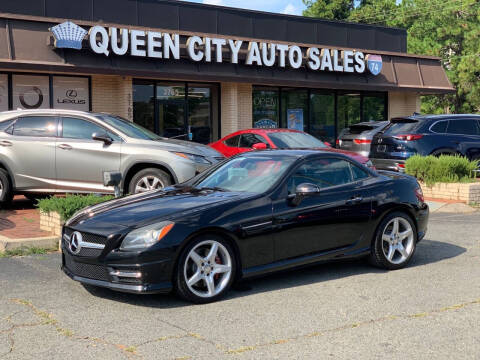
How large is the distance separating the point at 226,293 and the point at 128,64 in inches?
506

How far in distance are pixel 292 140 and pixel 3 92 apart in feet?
27.0

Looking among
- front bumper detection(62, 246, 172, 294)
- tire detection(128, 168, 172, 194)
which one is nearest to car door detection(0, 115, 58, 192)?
tire detection(128, 168, 172, 194)

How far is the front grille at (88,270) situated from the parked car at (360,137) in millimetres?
12780

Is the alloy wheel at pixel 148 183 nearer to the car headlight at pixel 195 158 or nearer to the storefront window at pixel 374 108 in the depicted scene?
the car headlight at pixel 195 158

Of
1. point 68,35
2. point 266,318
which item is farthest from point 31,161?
point 266,318

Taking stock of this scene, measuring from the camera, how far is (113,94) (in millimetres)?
19156

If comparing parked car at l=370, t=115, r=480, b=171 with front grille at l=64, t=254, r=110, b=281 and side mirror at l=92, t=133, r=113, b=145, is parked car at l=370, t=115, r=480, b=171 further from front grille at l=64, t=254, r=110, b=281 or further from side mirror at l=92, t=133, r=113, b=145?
front grille at l=64, t=254, r=110, b=281

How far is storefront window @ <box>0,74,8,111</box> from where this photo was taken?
1732cm

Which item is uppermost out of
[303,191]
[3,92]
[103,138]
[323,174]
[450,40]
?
[450,40]

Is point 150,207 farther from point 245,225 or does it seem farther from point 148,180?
point 148,180

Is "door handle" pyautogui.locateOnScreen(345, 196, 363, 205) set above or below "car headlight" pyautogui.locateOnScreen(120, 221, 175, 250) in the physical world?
above

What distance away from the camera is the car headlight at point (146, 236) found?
18.8 feet

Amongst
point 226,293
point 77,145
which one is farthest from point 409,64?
point 226,293

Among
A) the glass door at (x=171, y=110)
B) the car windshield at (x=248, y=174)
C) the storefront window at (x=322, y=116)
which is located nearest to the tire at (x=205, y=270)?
the car windshield at (x=248, y=174)
